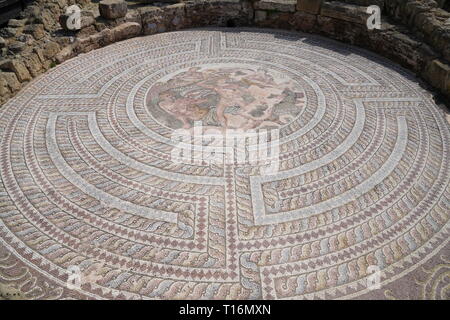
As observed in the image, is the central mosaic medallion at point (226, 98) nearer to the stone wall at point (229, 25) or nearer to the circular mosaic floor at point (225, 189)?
the circular mosaic floor at point (225, 189)

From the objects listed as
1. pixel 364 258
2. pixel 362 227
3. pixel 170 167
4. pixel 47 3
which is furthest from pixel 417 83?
pixel 47 3

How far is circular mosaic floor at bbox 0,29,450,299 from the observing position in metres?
3.51

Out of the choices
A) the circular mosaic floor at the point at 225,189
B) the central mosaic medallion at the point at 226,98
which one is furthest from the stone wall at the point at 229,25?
the central mosaic medallion at the point at 226,98

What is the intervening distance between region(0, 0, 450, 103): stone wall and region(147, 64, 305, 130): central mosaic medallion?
8.45 ft

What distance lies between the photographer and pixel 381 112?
19.4 feet

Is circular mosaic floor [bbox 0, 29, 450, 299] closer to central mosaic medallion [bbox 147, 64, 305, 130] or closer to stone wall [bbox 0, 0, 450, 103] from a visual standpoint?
central mosaic medallion [bbox 147, 64, 305, 130]

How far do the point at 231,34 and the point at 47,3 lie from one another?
4.50m

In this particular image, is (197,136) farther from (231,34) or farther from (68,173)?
(231,34)

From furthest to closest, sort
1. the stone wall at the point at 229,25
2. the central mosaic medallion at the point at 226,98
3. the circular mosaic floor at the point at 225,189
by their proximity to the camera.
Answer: the stone wall at the point at 229,25
the central mosaic medallion at the point at 226,98
the circular mosaic floor at the point at 225,189

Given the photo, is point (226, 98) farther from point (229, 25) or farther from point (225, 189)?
point (229, 25)

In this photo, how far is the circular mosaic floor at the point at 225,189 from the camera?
11.5 ft

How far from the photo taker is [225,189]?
4.47m

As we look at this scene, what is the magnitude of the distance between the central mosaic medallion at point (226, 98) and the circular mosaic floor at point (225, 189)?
0.03 m

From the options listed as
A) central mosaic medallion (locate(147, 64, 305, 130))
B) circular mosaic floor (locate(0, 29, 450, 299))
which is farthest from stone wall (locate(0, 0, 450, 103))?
central mosaic medallion (locate(147, 64, 305, 130))
